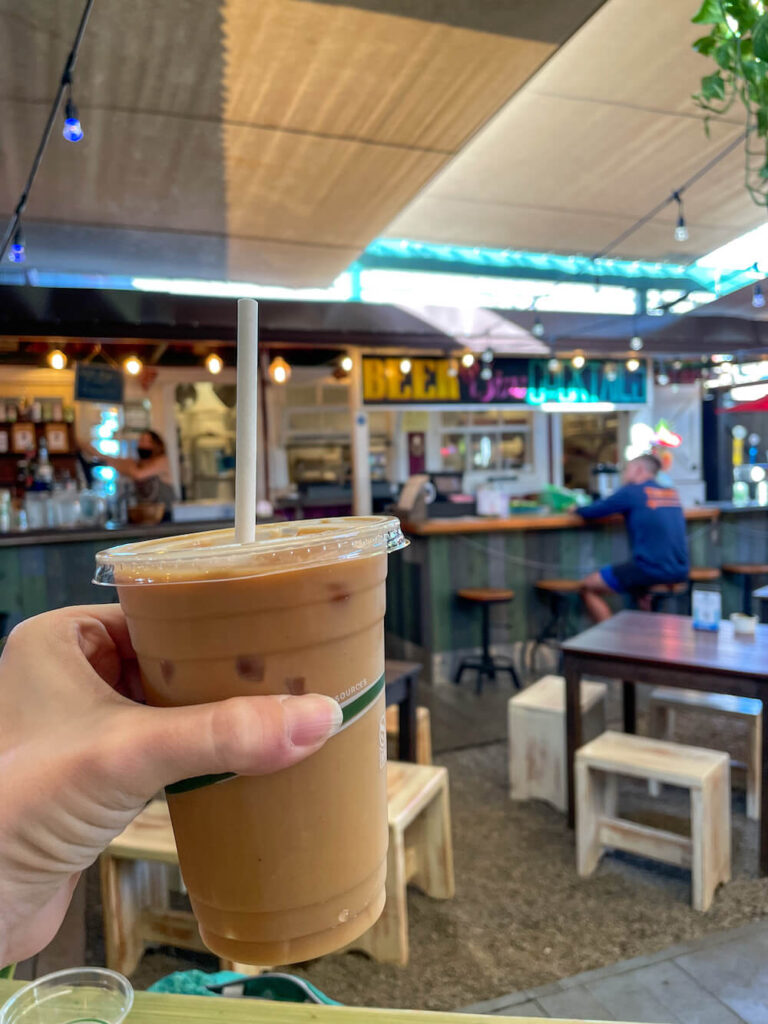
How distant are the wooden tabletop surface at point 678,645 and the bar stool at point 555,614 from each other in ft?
7.02

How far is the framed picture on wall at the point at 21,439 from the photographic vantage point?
28.8 feet

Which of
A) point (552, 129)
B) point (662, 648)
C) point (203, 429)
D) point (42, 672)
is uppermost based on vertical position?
point (552, 129)

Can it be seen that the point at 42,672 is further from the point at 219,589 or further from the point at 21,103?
the point at 21,103

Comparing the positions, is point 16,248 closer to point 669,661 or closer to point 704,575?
point 669,661

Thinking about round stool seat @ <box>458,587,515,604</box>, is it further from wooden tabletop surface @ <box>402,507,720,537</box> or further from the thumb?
the thumb

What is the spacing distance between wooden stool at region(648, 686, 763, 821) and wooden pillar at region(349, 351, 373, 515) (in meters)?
3.90

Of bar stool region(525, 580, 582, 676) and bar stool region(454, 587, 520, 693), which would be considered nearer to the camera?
bar stool region(454, 587, 520, 693)

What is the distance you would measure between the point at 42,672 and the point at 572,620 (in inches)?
242

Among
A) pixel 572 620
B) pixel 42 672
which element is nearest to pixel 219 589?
pixel 42 672

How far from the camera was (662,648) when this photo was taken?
10.9 feet

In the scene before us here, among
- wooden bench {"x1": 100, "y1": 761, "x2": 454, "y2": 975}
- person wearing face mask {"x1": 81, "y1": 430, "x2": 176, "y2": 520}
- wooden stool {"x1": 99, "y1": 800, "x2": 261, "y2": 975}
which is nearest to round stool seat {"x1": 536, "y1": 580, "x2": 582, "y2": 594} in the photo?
wooden bench {"x1": 100, "y1": 761, "x2": 454, "y2": 975}

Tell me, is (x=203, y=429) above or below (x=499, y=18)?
below

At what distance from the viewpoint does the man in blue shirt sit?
5645mm

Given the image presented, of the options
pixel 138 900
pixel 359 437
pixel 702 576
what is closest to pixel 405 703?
pixel 138 900
